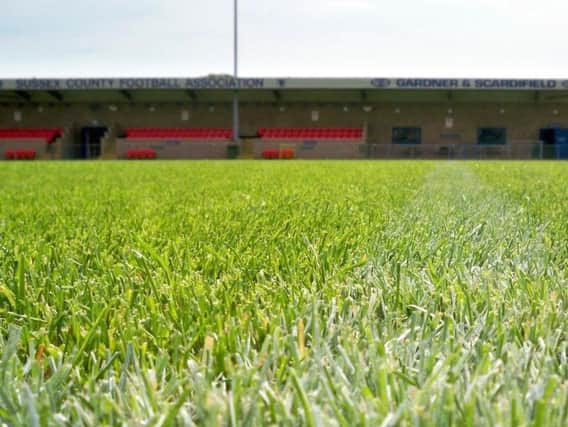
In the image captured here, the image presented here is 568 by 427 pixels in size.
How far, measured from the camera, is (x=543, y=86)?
3055 centimetres

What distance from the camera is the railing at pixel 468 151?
26859 mm

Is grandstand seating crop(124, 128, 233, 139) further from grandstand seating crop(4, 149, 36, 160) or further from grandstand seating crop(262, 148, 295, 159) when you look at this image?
grandstand seating crop(4, 149, 36, 160)

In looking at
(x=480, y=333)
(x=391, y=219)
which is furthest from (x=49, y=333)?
(x=391, y=219)

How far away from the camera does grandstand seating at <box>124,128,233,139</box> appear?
32.9m

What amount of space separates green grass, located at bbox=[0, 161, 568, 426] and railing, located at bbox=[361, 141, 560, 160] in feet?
84.0

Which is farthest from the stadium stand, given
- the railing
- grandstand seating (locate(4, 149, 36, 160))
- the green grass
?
the green grass

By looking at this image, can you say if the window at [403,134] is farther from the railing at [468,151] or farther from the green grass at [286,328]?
the green grass at [286,328]

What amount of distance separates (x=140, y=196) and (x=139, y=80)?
2859cm

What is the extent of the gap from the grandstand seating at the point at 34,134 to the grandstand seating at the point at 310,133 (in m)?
11.9

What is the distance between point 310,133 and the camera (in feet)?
108

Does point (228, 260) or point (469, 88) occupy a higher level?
point (469, 88)

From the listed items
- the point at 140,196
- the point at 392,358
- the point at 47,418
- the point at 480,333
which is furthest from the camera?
the point at 140,196

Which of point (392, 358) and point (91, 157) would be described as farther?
point (91, 157)

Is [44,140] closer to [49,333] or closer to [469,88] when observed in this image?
[469,88]
